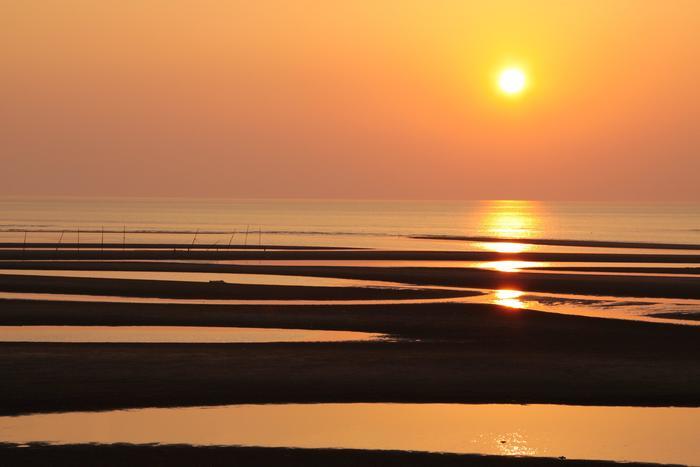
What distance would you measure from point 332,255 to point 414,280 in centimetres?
2718

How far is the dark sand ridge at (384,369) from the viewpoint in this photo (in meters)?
22.8

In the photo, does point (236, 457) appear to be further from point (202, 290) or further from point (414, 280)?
point (414, 280)

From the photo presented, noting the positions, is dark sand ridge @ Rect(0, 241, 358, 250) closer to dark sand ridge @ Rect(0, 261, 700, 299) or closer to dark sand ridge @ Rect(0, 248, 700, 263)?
dark sand ridge @ Rect(0, 248, 700, 263)

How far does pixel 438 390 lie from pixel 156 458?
323 inches

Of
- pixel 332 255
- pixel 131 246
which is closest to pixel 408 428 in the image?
pixel 332 255

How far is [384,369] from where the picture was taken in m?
26.2

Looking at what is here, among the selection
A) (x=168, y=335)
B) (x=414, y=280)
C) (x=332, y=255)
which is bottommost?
(x=168, y=335)

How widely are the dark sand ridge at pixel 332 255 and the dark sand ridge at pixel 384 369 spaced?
41592 mm

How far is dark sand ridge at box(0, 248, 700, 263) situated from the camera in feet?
254

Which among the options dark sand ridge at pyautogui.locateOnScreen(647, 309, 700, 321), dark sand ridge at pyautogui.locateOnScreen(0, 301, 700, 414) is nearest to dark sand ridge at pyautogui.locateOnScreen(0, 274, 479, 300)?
dark sand ridge at pyautogui.locateOnScreen(0, 301, 700, 414)

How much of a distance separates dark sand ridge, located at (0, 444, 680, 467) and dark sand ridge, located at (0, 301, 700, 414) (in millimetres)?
3566

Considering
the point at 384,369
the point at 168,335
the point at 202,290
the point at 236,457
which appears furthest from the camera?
the point at 202,290

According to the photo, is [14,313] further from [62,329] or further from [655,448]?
[655,448]

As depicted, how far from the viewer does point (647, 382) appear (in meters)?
24.9
